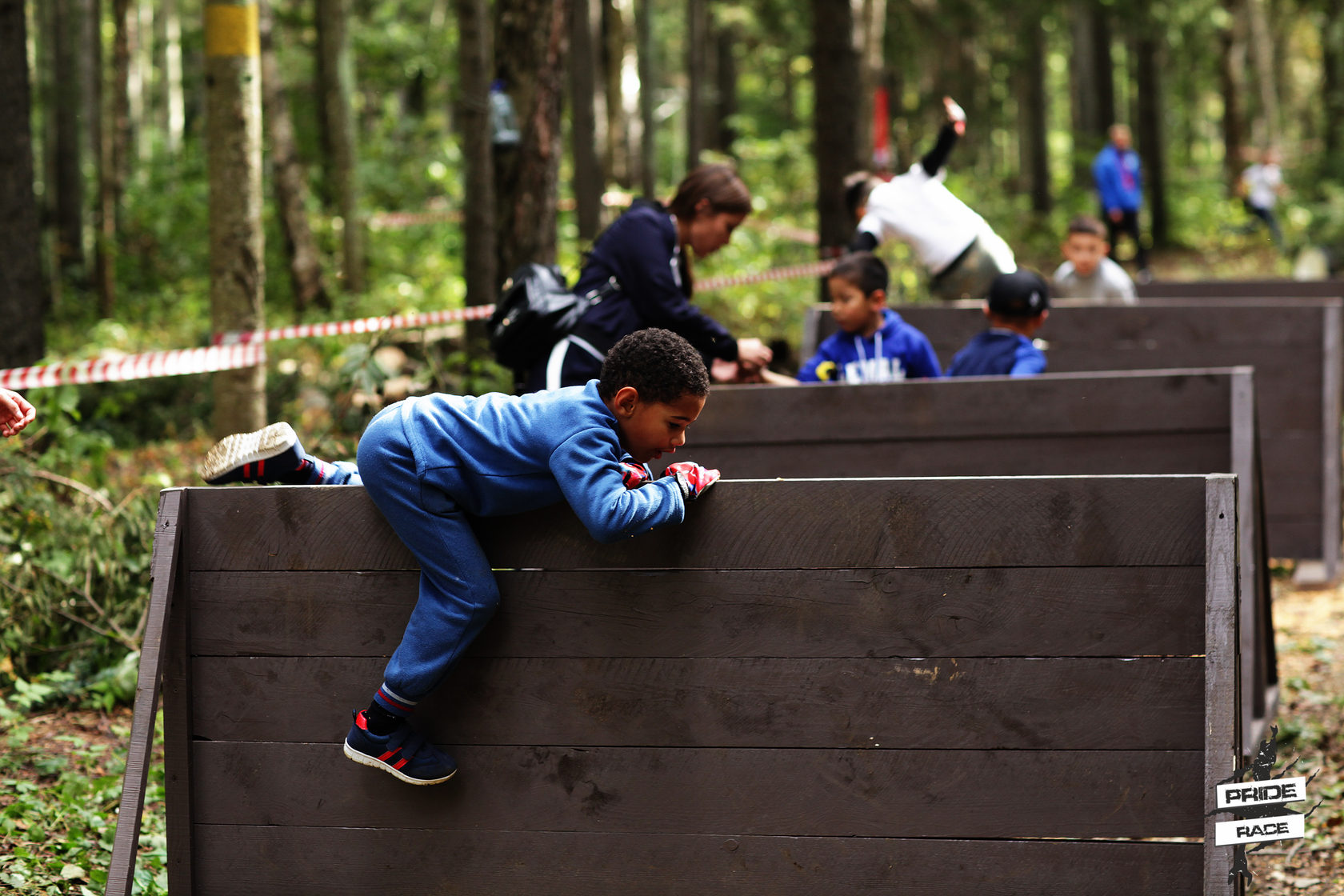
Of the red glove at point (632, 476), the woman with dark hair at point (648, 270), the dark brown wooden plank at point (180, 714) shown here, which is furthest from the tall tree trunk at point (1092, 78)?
the dark brown wooden plank at point (180, 714)

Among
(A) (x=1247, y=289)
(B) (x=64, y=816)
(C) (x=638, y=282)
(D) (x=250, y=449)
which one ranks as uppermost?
(C) (x=638, y=282)

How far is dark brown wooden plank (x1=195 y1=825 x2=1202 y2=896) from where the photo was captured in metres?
2.96

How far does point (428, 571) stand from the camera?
3049mm

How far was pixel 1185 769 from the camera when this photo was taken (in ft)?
9.55

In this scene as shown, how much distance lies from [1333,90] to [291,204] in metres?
22.6

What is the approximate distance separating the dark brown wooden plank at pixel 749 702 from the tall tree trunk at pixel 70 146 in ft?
57.6

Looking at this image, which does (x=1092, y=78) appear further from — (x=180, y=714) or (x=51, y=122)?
(x=180, y=714)

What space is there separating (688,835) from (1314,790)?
2.87m

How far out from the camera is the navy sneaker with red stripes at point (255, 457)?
3.34 m

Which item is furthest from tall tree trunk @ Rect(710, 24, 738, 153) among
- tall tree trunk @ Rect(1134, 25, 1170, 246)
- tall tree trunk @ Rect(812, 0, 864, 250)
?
tall tree trunk @ Rect(812, 0, 864, 250)

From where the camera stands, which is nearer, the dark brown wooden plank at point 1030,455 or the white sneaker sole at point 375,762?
the white sneaker sole at point 375,762

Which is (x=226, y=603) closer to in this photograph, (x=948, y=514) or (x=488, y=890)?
(x=488, y=890)

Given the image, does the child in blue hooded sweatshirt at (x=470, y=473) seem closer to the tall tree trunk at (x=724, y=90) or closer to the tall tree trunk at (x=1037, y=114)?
the tall tree trunk at (x=1037, y=114)

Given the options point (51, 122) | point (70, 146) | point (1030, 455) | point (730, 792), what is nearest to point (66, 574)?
point (730, 792)
